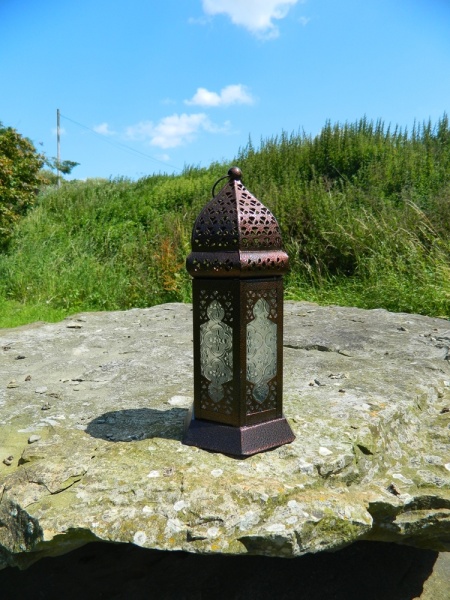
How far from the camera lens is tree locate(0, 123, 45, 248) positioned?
9062mm

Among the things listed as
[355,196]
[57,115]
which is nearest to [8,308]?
[355,196]

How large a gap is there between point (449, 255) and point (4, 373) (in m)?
4.83

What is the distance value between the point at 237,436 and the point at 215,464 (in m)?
0.13

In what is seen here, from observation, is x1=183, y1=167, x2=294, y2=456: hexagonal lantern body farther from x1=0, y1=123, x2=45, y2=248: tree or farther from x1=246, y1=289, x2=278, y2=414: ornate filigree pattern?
x1=0, y1=123, x2=45, y2=248: tree

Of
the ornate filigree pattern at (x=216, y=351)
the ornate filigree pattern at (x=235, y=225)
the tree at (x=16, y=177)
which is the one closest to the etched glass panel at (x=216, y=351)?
the ornate filigree pattern at (x=216, y=351)

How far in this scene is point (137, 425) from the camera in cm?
221

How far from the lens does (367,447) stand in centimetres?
205

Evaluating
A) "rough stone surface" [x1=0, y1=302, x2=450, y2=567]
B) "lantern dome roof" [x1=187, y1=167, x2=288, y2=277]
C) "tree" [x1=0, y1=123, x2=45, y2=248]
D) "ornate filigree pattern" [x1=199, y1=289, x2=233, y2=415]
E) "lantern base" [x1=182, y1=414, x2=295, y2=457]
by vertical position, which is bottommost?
"rough stone surface" [x1=0, y1=302, x2=450, y2=567]

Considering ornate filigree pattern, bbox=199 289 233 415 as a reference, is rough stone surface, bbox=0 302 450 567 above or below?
below

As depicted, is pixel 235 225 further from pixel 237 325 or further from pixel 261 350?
pixel 261 350

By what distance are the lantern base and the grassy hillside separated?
3.77 meters

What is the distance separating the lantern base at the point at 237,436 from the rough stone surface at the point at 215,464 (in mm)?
35

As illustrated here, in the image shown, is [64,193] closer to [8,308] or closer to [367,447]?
[8,308]

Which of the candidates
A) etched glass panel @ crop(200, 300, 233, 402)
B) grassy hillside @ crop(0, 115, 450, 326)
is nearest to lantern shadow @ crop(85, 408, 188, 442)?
etched glass panel @ crop(200, 300, 233, 402)
